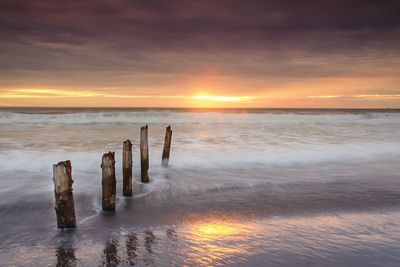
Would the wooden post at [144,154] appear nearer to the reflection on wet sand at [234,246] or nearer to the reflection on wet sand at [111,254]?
the reflection on wet sand at [234,246]

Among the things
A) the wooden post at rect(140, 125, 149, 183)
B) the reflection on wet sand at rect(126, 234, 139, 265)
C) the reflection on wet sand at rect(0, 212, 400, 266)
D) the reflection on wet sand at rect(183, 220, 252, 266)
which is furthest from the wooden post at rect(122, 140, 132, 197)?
the reflection on wet sand at rect(126, 234, 139, 265)

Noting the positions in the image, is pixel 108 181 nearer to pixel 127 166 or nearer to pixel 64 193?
pixel 64 193

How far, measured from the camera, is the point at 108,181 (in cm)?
840

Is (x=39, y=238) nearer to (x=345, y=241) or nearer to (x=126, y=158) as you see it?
(x=126, y=158)

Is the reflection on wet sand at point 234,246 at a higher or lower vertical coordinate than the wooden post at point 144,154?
lower

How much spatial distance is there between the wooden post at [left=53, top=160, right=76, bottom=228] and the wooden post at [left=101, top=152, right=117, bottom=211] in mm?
1230

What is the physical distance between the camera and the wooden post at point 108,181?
8328 mm

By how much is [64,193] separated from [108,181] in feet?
4.62

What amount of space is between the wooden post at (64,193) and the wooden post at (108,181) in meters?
1.23

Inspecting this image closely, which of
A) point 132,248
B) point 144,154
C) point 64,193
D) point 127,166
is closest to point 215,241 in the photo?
point 132,248

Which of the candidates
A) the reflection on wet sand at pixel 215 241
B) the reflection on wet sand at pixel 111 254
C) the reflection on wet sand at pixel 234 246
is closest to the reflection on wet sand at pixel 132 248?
the reflection on wet sand at pixel 234 246

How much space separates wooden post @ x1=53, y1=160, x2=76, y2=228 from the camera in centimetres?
700

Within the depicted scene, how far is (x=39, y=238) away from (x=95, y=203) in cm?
267

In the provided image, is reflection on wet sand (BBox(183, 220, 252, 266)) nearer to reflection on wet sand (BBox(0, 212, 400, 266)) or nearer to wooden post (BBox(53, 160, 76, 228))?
reflection on wet sand (BBox(0, 212, 400, 266))
